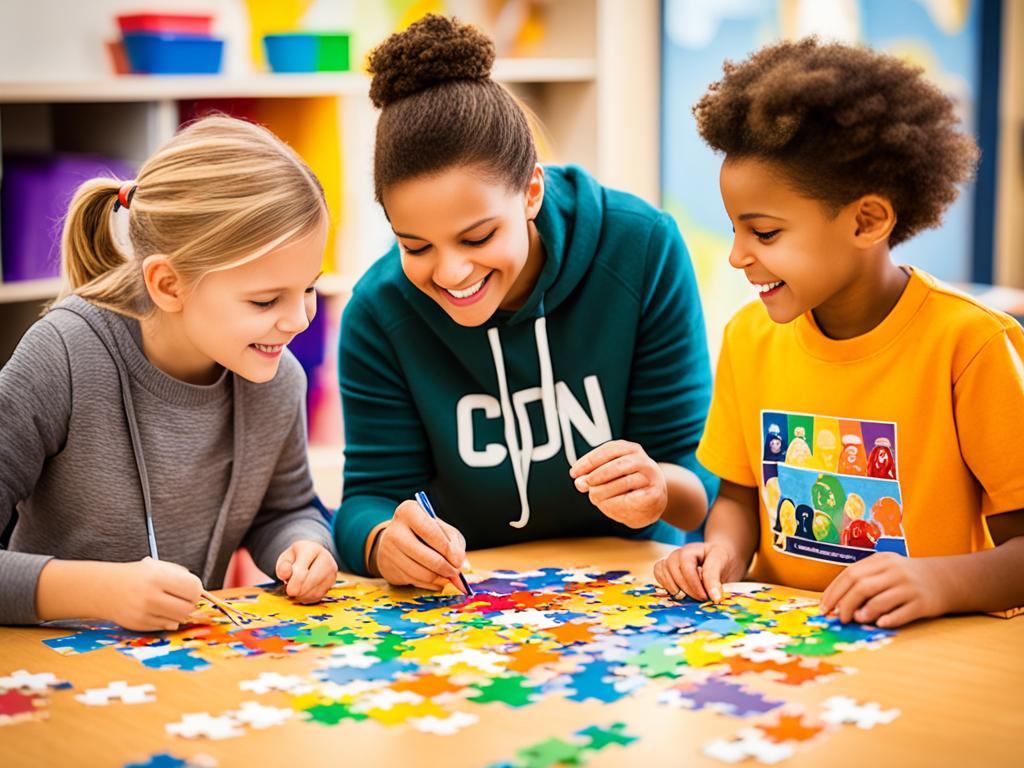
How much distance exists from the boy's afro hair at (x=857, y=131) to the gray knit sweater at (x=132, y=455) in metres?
0.79

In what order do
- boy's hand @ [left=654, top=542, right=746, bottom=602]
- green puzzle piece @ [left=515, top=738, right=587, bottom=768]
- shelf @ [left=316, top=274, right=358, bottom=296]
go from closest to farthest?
1. green puzzle piece @ [left=515, top=738, right=587, bottom=768]
2. boy's hand @ [left=654, top=542, right=746, bottom=602]
3. shelf @ [left=316, top=274, right=358, bottom=296]

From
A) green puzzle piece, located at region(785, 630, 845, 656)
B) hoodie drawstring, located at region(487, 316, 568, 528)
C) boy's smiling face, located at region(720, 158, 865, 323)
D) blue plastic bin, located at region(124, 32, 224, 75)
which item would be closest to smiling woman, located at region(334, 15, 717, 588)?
hoodie drawstring, located at region(487, 316, 568, 528)

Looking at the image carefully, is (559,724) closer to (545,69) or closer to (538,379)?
(538,379)

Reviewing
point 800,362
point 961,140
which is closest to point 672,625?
point 800,362

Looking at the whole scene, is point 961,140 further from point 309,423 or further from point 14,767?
point 309,423

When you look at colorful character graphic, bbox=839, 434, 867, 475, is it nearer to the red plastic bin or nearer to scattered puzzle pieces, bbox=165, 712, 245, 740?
scattered puzzle pieces, bbox=165, 712, 245, 740

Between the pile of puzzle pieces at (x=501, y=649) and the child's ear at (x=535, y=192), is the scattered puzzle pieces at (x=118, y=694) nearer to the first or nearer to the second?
the pile of puzzle pieces at (x=501, y=649)

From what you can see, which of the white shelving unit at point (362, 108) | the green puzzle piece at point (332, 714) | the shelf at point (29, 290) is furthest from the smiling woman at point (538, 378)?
the shelf at point (29, 290)

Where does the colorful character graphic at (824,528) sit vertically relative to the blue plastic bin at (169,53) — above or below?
below

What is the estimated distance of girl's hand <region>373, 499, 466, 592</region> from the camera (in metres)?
1.54

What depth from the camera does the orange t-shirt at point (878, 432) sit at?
1486 millimetres

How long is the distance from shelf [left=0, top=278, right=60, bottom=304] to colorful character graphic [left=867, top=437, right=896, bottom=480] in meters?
1.80

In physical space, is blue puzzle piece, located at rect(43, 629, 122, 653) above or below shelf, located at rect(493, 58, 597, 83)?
below

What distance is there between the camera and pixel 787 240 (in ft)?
5.05
